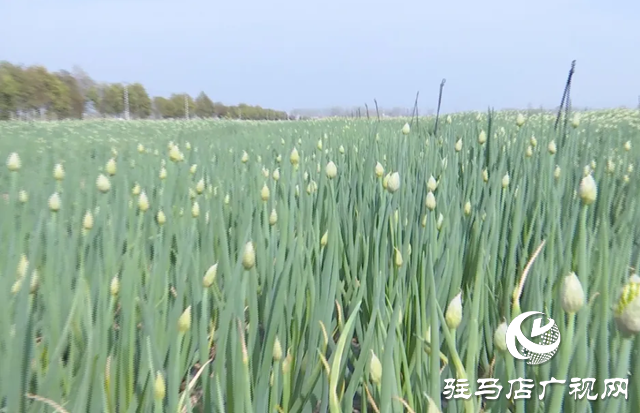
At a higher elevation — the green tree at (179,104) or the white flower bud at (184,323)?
the green tree at (179,104)

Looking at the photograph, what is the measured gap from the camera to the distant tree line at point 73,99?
2057 centimetres

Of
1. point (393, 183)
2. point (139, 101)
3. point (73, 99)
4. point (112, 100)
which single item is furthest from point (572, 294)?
point (139, 101)

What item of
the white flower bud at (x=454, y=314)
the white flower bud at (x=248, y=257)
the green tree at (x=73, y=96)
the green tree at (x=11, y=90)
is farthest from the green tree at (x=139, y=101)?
the white flower bud at (x=454, y=314)

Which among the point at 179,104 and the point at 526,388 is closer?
the point at 526,388

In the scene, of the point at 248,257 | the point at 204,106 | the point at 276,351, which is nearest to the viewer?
the point at 276,351

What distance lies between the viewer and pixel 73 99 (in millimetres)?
24391

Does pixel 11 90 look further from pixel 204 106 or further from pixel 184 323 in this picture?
pixel 184 323

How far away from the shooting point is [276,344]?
0.64 meters

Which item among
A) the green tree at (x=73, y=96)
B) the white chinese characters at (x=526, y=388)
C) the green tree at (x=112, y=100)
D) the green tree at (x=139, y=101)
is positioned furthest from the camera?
the green tree at (x=139, y=101)

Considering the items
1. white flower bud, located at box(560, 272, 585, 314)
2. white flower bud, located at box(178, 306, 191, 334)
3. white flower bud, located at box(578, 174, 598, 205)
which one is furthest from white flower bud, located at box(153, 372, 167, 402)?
white flower bud, located at box(578, 174, 598, 205)

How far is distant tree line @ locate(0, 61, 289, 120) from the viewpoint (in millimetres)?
20570

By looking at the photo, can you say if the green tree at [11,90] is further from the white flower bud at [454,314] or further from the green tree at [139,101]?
the white flower bud at [454,314]

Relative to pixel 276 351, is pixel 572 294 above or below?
above

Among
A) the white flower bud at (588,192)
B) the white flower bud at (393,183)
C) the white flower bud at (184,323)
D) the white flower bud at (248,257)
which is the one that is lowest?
the white flower bud at (184,323)
